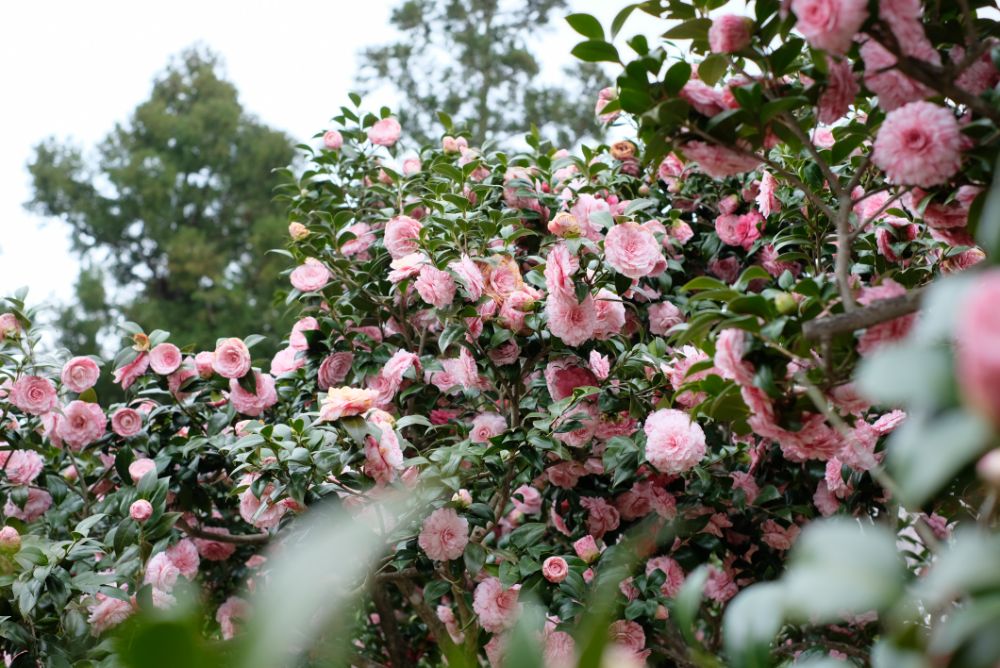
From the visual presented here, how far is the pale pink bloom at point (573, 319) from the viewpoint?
1506 mm

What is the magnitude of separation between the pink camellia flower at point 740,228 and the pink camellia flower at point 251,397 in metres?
1.07

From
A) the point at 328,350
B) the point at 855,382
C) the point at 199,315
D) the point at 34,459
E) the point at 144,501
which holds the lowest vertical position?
the point at 855,382

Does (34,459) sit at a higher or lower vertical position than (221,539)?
higher

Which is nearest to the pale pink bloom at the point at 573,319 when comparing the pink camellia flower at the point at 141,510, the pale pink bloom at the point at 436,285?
the pale pink bloom at the point at 436,285

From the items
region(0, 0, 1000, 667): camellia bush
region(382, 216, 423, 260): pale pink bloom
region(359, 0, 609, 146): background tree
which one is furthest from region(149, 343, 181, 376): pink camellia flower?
region(359, 0, 609, 146): background tree

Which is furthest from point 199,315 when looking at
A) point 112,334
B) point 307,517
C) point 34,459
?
point 307,517

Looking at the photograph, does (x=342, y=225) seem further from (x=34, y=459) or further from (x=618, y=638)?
(x=618, y=638)

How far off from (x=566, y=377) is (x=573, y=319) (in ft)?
0.64

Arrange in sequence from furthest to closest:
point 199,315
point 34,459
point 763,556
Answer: point 199,315, point 34,459, point 763,556

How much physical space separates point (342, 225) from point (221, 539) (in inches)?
30.3

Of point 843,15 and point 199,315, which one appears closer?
point 843,15

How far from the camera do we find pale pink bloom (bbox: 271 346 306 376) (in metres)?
2.03

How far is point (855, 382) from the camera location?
2.97ft

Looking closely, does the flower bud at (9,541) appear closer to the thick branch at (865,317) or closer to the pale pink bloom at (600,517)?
the pale pink bloom at (600,517)
